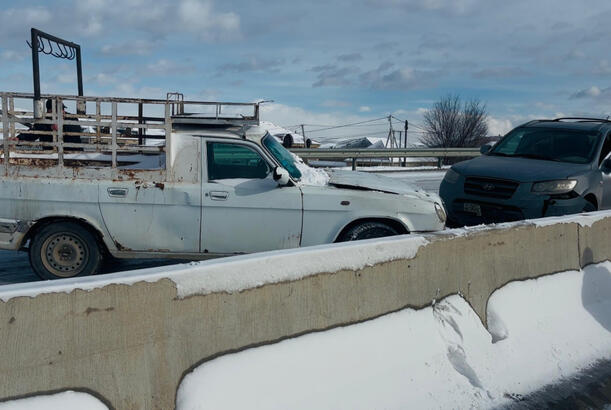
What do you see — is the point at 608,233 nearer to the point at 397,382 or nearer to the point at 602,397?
the point at 602,397

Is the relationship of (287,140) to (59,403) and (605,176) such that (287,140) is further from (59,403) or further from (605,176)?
(59,403)

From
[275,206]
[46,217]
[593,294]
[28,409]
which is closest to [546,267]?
[593,294]

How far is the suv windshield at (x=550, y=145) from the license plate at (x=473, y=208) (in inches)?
56.4

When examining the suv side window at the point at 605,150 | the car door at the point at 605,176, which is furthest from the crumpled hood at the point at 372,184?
the suv side window at the point at 605,150

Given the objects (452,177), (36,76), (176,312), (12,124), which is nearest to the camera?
(176,312)

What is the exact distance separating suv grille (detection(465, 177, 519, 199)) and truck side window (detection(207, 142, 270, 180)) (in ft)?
11.8

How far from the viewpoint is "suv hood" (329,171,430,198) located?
Answer: 607 cm

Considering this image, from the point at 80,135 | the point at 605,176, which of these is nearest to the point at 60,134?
the point at 80,135

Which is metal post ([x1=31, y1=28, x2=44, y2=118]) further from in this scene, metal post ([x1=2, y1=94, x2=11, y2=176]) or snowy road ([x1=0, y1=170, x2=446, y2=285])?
snowy road ([x1=0, y1=170, x2=446, y2=285])

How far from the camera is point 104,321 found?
2.72 m

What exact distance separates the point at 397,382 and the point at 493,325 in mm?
1134

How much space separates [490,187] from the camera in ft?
26.1

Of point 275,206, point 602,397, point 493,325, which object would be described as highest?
point 275,206

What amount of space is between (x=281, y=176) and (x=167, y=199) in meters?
1.21
